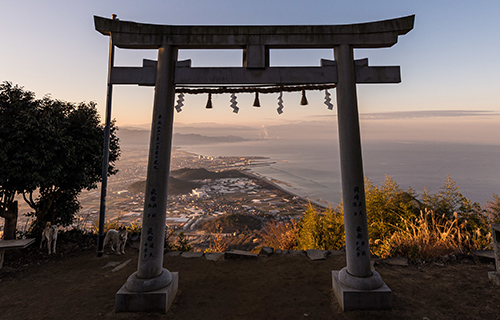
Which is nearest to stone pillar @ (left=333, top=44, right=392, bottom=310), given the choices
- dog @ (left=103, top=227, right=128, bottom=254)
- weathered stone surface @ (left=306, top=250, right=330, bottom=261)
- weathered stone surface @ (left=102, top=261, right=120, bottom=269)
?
weathered stone surface @ (left=306, top=250, right=330, bottom=261)

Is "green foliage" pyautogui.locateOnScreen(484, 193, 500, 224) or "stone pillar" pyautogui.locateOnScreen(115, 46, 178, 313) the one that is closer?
"stone pillar" pyautogui.locateOnScreen(115, 46, 178, 313)

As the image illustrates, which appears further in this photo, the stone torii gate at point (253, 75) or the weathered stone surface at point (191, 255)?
the weathered stone surface at point (191, 255)

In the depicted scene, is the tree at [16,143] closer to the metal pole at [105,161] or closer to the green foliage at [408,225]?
the metal pole at [105,161]

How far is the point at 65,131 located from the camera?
5871 millimetres

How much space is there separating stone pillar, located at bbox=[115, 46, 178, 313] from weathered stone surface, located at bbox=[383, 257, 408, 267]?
14.9 feet

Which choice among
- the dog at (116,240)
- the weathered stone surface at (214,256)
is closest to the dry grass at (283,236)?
the weathered stone surface at (214,256)

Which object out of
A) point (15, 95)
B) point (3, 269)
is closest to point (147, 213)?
point (3, 269)

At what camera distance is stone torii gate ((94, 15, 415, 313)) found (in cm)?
350

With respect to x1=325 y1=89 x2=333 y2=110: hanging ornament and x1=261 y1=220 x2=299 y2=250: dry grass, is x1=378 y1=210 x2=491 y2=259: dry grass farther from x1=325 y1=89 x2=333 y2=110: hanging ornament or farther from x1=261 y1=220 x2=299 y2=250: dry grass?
x1=325 y1=89 x2=333 y2=110: hanging ornament

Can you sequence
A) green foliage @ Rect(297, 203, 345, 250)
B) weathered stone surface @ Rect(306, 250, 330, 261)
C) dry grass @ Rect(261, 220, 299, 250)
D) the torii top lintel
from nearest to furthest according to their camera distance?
the torii top lintel, weathered stone surface @ Rect(306, 250, 330, 261), green foliage @ Rect(297, 203, 345, 250), dry grass @ Rect(261, 220, 299, 250)

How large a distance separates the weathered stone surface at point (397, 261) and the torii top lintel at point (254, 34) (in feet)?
14.7

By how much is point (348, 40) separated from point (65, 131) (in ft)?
22.9

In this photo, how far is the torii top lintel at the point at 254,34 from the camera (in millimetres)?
3758

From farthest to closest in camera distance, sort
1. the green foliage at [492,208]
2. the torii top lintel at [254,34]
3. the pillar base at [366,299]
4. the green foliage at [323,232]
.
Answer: the green foliage at [323,232] → the green foliage at [492,208] → the torii top lintel at [254,34] → the pillar base at [366,299]
